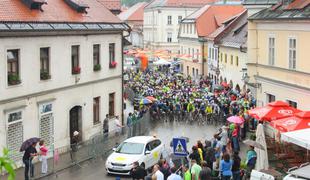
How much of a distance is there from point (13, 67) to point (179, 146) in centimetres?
893

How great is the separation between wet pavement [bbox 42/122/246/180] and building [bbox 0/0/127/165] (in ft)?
8.38

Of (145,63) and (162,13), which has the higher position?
(162,13)

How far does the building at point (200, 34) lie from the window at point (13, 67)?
42.5m

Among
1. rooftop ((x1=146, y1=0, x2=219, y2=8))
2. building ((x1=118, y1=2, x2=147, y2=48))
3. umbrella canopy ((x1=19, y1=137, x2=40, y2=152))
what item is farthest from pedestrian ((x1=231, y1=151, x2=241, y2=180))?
building ((x1=118, y1=2, x2=147, y2=48))

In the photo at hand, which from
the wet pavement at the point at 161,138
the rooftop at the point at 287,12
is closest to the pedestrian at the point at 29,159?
the wet pavement at the point at 161,138

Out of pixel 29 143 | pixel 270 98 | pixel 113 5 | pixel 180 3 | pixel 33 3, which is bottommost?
pixel 29 143

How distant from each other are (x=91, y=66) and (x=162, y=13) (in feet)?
245

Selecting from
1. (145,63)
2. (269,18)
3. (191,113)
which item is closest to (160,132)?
(191,113)

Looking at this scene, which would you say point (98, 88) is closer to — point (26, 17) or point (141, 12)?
point (26, 17)

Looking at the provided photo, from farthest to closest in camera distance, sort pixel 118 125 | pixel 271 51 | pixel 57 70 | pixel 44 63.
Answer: pixel 118 125 → pixel 271 51 → pixel 57 70 → pixel 44 63

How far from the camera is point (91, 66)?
29469mm

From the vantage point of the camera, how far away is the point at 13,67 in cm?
2245

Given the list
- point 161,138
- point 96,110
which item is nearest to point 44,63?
point 96,110

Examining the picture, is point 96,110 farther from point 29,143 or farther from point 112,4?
point 29,143
